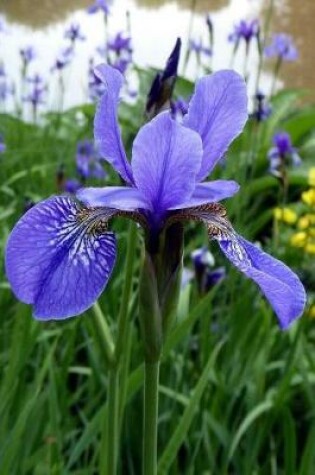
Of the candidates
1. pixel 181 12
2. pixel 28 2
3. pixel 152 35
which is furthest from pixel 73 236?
pixel 28 2

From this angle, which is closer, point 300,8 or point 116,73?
point 116,73

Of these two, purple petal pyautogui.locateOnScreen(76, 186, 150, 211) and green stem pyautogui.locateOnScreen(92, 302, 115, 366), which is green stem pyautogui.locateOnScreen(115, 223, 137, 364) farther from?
purple petal pyautogui.locateOnScreen(76, 186, 150, 211)

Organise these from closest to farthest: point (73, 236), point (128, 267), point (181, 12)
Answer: point (73, 236), point (128, 267), point (181, 12)

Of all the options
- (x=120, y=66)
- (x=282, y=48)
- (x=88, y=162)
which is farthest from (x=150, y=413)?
(x=282, y=48)

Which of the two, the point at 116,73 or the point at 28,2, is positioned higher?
the point at 116,73

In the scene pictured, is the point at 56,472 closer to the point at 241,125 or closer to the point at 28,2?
the point at 241,125

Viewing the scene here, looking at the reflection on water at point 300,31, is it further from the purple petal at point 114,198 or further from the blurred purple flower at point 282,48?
the purple petal at point 114,198

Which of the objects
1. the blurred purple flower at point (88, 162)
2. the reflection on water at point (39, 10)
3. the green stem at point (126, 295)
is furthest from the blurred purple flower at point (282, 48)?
the reflection on water at point (39, 10)

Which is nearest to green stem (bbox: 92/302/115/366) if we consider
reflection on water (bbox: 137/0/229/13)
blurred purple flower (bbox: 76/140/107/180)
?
blurred purple flower (bbox: 76/140/107/180)
